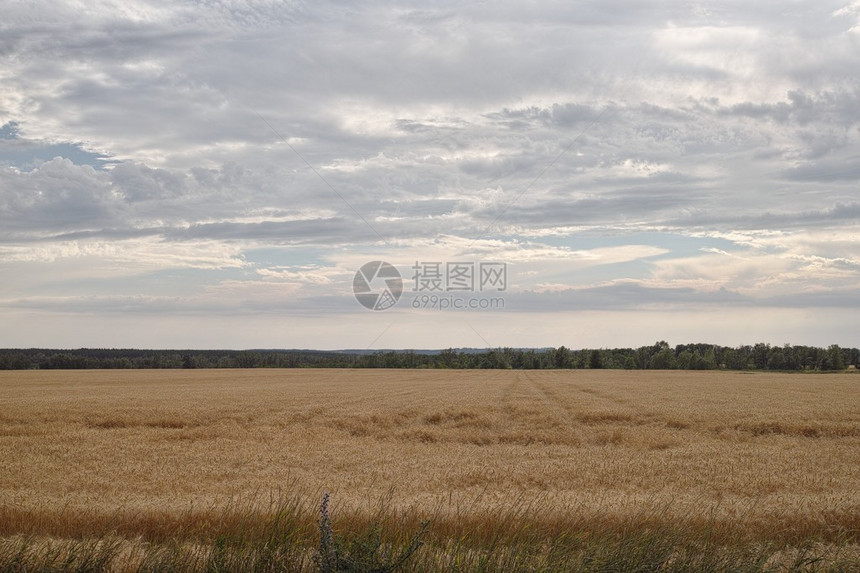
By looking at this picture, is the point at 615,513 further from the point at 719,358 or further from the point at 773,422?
the point at 719,358

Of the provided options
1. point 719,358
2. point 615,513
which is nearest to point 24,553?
point 615,513

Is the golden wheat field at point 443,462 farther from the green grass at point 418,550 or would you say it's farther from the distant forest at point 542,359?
the distant forest at point 542,359

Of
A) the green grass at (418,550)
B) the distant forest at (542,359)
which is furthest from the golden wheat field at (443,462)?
the distant forest at (542,359)

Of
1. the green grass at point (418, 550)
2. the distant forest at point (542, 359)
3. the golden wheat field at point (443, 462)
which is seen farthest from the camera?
the distant forest at point (542, 359)

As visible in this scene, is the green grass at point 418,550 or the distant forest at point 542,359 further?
the distant forest at point 542,359

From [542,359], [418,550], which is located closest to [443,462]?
[418,550]

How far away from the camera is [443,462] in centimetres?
1845

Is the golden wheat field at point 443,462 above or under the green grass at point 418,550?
under

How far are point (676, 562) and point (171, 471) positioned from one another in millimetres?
13446

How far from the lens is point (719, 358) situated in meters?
191

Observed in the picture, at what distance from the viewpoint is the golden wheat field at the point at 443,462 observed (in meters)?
11.9

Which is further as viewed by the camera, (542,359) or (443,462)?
(542,359)

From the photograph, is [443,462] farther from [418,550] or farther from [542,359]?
[542,359]

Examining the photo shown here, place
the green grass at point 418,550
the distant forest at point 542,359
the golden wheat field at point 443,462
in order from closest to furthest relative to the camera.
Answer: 1. the green grass at point 418,550
2. the golden wheat field at point 443,462
3. the distant forest at point 542,359
